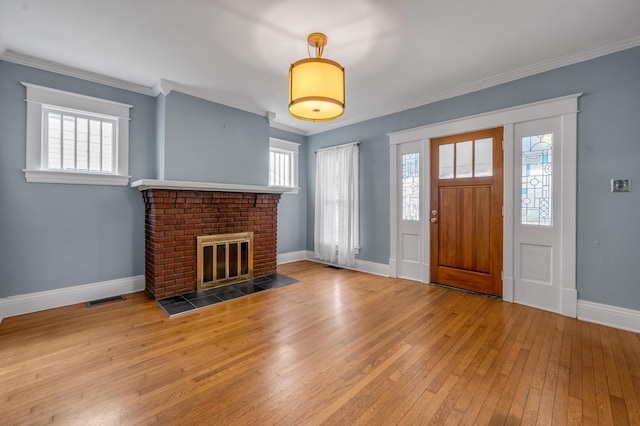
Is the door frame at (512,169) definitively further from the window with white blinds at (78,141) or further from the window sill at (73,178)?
the window with white blinds at (78,141)

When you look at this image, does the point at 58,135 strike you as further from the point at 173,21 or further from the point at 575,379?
the point at 575,379

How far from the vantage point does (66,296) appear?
3.17 m

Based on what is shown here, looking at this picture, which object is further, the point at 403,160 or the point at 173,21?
the point at 403,160

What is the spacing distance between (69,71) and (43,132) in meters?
0.77

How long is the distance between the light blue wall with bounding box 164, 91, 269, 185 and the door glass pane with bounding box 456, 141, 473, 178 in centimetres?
298

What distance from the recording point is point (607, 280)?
2754 millimetres

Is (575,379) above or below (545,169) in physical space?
below

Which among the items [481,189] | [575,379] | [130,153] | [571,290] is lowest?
[575,379]

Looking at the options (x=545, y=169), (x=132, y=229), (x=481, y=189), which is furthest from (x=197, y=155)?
(x=545, y=169)

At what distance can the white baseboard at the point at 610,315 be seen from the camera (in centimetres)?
260

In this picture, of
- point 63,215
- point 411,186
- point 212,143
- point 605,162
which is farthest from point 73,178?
point 605,162

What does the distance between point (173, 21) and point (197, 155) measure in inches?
71.5

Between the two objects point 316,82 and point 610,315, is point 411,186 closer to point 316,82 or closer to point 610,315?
point 610,315

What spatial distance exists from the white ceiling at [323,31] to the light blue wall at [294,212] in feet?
7.06
